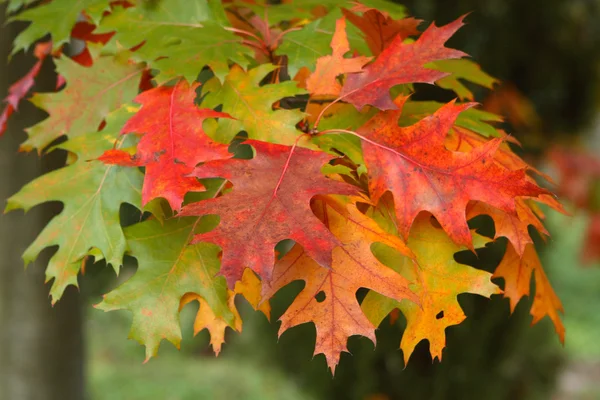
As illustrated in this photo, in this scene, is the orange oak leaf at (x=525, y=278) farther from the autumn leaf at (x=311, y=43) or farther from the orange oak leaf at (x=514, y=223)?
the autumn leaf at (x=311, y=43)

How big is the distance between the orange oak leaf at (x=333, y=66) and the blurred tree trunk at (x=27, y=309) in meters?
1.04

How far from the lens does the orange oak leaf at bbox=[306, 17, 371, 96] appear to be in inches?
37.5

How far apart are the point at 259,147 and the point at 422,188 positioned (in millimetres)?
219

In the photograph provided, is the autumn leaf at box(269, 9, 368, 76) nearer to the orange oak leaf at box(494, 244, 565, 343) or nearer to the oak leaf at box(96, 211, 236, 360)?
the oak leaf at box(96, 211, 236, 360)

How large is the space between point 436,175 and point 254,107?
27 cm

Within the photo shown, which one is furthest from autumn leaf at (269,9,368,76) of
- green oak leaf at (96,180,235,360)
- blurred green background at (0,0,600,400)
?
blurred green background at (0,0,600,400)

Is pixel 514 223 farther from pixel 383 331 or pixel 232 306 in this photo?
pixel 383 331

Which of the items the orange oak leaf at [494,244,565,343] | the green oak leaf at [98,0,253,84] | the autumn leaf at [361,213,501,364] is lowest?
the orange oak leaf at [494,244,565,343]

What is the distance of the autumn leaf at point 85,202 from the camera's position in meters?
0.95

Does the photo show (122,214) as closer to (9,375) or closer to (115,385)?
(9,375)

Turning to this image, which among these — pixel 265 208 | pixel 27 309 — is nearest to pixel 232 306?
pixel 265 208

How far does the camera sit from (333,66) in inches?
37.7

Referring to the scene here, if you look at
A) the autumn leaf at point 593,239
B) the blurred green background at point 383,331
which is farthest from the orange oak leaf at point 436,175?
the autumn leaf at point 593,239

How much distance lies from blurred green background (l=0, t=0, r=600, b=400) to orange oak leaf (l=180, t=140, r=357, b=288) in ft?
2.34
